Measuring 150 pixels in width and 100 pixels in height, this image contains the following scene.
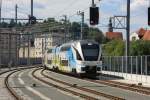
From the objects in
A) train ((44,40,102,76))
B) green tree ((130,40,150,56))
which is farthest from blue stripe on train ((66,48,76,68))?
green tree ((130,40,150,56))

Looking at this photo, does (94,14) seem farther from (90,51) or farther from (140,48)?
(140,48)

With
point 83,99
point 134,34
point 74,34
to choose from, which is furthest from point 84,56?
point 134,34

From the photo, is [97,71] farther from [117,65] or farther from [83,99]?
[83,99]

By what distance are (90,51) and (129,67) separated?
3.89 meters

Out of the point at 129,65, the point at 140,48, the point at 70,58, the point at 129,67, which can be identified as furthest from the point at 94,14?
the point at 140,48

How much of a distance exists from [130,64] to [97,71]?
3083 mm

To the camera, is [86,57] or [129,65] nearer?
[86,57]

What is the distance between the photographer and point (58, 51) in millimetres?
60688

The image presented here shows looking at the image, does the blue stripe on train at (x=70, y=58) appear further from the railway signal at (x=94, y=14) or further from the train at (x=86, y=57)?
the railway signal at (x=94, y=14)

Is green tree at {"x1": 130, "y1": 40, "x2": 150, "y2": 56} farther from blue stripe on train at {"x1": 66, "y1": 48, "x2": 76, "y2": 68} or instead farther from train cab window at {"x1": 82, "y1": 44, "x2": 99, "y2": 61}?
train cab window at {"x1": 82, "y1": 44, "x2": 99, "y2": 61}

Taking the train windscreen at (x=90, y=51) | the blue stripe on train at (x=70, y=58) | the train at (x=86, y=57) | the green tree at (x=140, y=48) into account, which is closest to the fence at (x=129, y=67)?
the train at (x=86, y=57)

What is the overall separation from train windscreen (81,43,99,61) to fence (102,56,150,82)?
2.93 m

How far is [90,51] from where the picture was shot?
46.0 m

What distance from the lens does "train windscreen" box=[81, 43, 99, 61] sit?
150 feet
